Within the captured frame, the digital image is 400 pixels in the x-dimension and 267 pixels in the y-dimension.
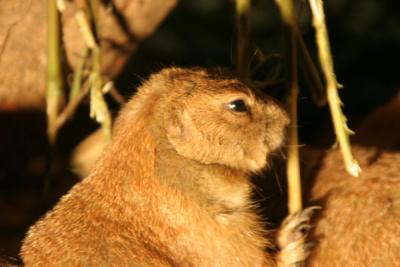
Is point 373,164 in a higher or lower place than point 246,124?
lower

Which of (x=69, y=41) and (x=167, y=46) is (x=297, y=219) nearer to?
(x=69, y=41)

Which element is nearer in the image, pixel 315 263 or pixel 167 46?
pixel 315 263

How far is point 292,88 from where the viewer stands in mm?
1740

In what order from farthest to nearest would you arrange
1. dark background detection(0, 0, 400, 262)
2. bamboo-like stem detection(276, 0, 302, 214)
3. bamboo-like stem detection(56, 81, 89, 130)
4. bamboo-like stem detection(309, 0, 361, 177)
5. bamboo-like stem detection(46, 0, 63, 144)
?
dark background detection(0, 0, 400, 262), bamboo-like stem detection(56, 81, 89, 130), bamboo-like stem detection(46, 0, 63, 144), bamboo-like stem detection(276, 0, 302, 214), bamboo-like stem detection(309, 0, 361, 177)

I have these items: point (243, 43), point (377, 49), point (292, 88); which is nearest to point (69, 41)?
point (243, 43)

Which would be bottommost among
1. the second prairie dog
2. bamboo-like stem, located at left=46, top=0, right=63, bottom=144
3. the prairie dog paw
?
the prairie dog paw

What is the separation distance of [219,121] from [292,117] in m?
0.18

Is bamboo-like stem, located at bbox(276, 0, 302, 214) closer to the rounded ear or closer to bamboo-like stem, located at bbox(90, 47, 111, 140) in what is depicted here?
the rounded ear

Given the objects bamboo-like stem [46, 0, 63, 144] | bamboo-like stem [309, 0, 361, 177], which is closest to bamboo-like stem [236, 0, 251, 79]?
bamboo-like stem [309, 0, 361, 177]

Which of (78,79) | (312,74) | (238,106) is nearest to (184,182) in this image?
(238,106)

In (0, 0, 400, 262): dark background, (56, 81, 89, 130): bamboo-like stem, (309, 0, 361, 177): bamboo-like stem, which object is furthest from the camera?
(0, 0, 400, 262): dark background

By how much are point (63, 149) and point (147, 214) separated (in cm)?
89

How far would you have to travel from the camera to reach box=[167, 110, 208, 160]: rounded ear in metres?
1.66

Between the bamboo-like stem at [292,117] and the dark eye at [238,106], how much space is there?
128 millimetres
